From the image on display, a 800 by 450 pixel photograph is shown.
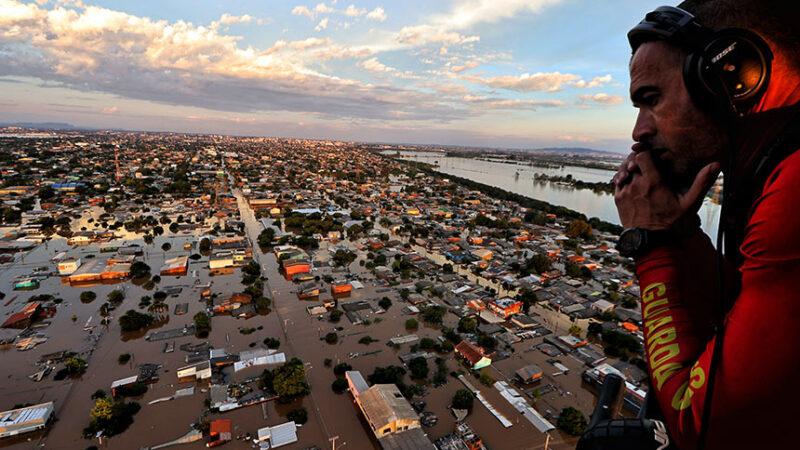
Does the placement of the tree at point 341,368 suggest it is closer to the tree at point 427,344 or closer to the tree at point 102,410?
the tree at point 427,344

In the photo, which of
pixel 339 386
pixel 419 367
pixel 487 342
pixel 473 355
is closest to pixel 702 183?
pixel 339 386

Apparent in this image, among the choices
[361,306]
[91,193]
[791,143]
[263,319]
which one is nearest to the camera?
[791,143]

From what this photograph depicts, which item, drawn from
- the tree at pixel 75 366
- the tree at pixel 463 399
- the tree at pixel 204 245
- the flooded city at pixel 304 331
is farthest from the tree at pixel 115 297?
the tree at pixel 463 399

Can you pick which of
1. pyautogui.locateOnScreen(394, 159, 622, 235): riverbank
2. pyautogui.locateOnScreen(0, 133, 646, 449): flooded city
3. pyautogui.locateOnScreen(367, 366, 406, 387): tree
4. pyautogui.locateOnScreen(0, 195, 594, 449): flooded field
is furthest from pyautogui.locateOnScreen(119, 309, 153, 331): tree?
pyautogui.locateOnScreen(394, 159, 622, 235): riverbank

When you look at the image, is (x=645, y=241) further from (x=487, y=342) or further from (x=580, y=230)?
(x=580, y=230)

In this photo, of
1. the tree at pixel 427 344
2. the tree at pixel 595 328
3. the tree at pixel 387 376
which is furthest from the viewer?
the tree at pixel 595 328

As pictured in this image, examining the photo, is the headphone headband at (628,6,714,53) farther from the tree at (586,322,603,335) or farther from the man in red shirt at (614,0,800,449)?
the tree at (586,322,603,335)

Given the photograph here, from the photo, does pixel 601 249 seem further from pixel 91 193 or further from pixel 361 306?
pixel 91 193

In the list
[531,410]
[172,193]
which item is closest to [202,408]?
[531,410]
